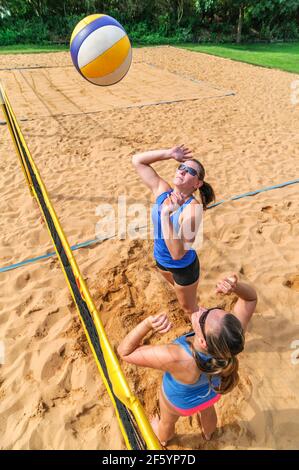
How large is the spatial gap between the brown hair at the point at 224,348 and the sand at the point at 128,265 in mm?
1179

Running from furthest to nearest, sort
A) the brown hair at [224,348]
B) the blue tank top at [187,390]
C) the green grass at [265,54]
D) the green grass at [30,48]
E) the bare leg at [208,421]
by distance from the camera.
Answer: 1. the green grass at [30,48]
2. the green grass at [265,54]
3. the bare leg at [208,421]
4. the blue tank top at [187,390]
5. the brown hair at [224,348]

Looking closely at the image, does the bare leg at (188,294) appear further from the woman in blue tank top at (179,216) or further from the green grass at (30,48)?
the green grass at (30,48)

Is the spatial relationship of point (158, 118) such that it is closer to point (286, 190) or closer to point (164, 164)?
point (164, 164)

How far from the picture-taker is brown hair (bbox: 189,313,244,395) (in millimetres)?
1595

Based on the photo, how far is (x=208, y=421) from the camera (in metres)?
2.35

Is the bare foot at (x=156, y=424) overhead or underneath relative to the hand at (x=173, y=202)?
underneath

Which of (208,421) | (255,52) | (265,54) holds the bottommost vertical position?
(208,421)

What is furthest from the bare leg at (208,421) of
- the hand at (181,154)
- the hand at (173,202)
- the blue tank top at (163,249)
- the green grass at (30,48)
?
the green grass at (30,48)

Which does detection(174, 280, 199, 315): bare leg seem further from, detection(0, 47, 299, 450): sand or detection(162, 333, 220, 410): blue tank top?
detection(162, 333, 220, 410): blue tank top

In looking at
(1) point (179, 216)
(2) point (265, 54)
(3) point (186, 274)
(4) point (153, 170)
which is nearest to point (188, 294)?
(3) point (186, 274)

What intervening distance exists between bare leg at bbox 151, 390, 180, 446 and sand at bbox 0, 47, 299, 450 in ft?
0.43

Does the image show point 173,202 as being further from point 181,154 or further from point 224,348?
point 224,348

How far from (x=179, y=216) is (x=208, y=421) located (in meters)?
1.57

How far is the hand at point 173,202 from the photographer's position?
91.7 inches
